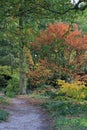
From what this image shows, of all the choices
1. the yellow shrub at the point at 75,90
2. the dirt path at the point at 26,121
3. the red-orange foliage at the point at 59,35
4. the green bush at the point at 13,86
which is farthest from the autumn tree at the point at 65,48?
the dirt path at the point at 26,121

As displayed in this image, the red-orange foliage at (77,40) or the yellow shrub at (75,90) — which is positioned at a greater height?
the red-orange foliage at (77,40)

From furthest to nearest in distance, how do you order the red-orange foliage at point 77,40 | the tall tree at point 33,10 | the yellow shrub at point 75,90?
1. the red-orange foliage at point 77,40
2. the yellow shrub at point 75,90
3. the tall tree at point 33,10

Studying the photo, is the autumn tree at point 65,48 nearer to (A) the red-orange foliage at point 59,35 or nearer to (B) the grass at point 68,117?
(A) the red-orange foliage at point 59,35

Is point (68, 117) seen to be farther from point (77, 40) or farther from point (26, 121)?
point (77, 40)

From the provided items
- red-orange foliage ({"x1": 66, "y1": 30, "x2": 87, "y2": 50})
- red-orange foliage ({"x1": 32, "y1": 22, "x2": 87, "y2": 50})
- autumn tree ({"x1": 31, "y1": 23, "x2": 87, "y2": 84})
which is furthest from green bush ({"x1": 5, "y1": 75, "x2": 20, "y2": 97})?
red-orange foliage ({"x1": 66, "y1": 30, "x2": 87, "y2": 50})

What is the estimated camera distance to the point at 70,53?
2531 centimetres

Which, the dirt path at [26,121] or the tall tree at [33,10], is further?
the dirt path at [26,121]

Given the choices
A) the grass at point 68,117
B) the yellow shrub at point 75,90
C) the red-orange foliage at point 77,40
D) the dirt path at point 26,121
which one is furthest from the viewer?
the red-orange foliage at point 77,40

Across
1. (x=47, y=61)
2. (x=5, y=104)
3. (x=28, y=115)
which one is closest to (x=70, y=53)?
(x=47, y=61)

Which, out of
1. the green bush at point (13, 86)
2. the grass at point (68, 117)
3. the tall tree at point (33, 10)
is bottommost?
the green bush at point (13, 86)

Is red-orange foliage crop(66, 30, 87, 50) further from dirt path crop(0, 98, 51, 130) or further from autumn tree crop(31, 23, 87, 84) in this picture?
dirt path crop(0, 98, 51, 130)

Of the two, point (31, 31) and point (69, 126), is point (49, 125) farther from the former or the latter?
point (31, 31)

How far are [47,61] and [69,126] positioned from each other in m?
14.5

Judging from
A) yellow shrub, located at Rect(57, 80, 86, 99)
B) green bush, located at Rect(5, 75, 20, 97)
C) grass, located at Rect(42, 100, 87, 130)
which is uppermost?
grass, located at Rect(42, 100, 87, 130)
